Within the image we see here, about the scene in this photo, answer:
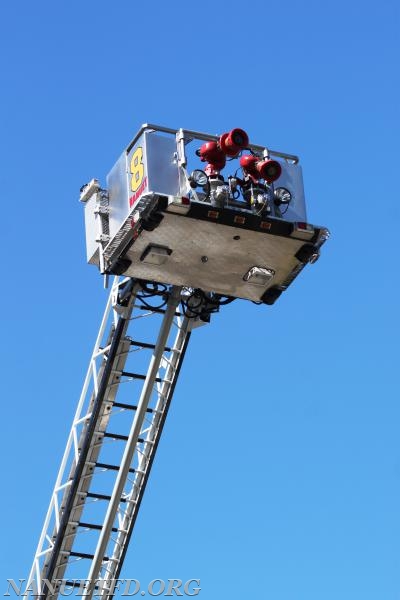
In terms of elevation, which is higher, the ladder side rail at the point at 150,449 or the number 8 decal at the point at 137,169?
the number 8 decal at the point at 137,169

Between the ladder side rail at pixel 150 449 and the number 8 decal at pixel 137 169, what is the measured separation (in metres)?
3.33

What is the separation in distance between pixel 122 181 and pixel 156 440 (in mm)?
5401

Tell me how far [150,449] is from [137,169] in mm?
5985

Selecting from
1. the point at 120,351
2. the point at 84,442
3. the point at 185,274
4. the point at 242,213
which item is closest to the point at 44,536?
the point at 84,442

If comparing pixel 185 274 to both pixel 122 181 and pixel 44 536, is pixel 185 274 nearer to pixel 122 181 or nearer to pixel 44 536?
pixel 122 181

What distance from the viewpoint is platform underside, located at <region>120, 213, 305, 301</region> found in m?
25.6

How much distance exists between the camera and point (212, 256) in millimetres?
26266

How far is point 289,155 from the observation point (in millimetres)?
26984

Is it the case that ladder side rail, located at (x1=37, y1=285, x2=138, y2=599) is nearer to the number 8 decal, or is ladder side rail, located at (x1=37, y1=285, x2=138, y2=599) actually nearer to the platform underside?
the platform underside

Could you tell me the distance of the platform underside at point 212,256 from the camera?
2558 centimetres

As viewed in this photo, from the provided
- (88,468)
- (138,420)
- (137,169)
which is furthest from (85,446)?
(137,169)

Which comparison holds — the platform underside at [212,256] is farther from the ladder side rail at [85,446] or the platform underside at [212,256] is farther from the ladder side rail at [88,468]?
the ladder side rail at [88,468]

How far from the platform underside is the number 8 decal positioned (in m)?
1.01

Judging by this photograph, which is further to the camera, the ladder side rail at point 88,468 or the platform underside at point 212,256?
the ladder side rail at point 88,468
